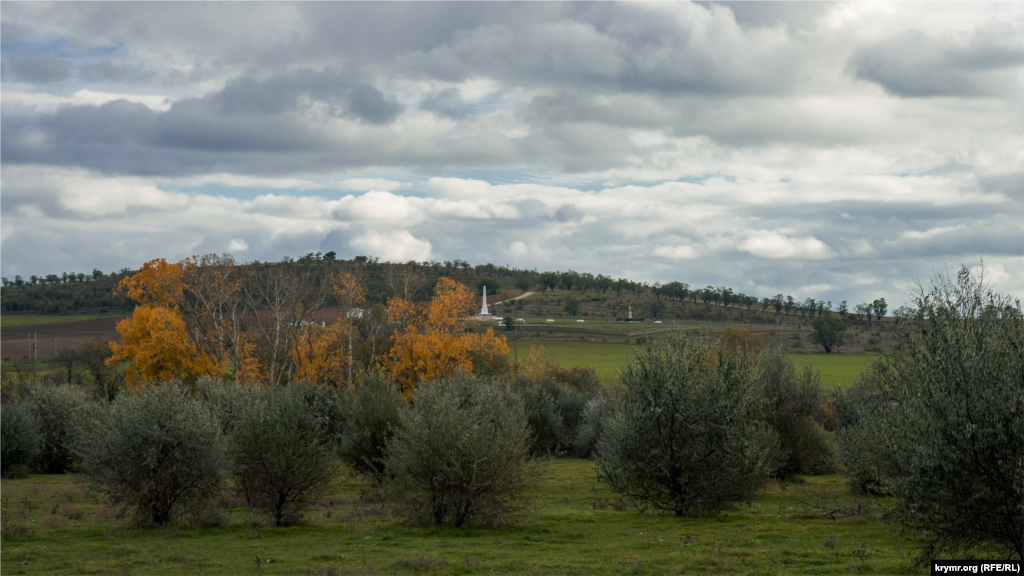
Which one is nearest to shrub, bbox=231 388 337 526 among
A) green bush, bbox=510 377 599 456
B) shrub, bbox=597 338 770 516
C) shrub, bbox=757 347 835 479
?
shrub, bbox=597 338 770 516

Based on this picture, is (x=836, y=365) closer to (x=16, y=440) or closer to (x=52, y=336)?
(x=16, y=440)

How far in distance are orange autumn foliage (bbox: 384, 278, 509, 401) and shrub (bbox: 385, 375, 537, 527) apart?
3292cm

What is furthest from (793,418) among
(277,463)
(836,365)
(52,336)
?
(52,336)

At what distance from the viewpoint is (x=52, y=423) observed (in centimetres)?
5222

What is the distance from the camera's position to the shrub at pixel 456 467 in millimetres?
26188

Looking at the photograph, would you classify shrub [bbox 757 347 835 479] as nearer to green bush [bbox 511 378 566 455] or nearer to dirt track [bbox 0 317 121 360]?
green bush [bbox 511 378 566 455]

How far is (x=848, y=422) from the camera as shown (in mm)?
46000

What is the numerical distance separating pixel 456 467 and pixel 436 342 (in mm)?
36549

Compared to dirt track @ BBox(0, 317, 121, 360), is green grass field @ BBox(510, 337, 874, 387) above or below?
below

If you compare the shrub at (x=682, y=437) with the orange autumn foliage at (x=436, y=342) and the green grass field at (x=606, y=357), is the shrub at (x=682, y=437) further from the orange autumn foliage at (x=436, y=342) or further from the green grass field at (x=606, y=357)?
the green grass field at (x=606, y=357)

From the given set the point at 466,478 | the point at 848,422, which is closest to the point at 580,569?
the point at 466,478

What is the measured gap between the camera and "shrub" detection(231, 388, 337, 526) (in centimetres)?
2798

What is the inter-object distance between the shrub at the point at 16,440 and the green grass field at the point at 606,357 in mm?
84692

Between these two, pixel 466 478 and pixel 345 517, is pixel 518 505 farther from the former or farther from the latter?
pixel 345 517
